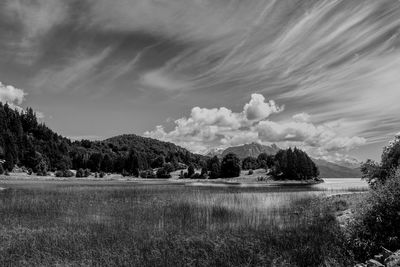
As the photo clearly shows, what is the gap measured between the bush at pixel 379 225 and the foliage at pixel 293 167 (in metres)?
143

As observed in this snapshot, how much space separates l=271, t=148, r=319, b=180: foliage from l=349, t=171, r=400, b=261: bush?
143 m

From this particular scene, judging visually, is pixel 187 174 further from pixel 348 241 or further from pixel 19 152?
pixel 348 241

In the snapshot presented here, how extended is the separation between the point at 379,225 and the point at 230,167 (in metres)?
150

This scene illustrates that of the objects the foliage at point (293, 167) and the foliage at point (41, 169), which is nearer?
the foliage at point (41, 169)

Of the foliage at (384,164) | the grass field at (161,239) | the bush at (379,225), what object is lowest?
the grass field at (161,239)

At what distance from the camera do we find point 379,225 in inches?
620

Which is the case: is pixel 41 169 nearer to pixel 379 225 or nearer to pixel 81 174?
pixel 81 174

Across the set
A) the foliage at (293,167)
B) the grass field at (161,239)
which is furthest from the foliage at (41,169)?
the grass field at (161,239)

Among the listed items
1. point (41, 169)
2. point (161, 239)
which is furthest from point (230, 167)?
point (161, 239)

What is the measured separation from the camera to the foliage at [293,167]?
156m

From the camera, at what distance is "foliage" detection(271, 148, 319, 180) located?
512 ft

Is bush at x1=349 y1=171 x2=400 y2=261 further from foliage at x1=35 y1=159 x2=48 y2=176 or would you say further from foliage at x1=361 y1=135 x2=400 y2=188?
foliage at x1=35 y1=159 x2=48 y2=176

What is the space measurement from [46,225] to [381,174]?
29320 millimetres

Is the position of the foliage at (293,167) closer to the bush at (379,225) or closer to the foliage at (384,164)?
the foliage at (384,164)
